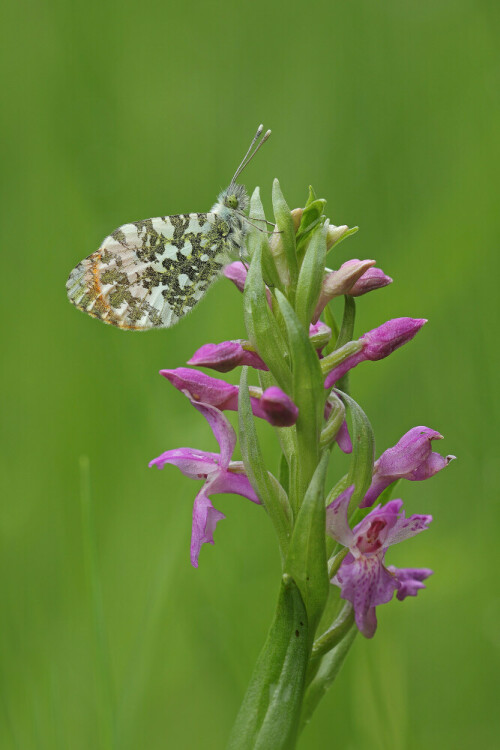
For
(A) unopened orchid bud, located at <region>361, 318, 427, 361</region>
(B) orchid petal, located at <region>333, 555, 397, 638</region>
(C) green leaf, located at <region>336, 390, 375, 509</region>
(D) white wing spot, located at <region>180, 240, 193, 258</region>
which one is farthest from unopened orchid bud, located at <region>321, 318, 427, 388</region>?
(D) white wing spot, located at <region>180, 240, 193, 258</region>

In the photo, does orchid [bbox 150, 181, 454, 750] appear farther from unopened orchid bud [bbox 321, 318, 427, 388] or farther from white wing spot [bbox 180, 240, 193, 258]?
white wing spot [bbox 180, 240, 193, 258]

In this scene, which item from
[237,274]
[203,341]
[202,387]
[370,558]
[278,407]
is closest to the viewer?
[278,407]

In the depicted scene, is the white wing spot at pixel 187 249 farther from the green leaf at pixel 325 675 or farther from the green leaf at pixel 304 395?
the green leaf at pixel 325 675

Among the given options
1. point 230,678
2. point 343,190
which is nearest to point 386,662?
point 230,678

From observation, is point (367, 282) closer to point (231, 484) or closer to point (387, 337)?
point (387, 337)

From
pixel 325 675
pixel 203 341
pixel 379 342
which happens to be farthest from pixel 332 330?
pixel 203 341
